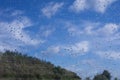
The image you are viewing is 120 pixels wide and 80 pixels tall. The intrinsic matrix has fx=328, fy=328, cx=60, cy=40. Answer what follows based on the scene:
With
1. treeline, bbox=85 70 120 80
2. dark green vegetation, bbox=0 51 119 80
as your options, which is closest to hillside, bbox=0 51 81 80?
dark green vegetation, bbox=0 51 119 80

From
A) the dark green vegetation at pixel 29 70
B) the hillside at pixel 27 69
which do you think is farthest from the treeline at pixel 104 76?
the hillside at pixel 27 69

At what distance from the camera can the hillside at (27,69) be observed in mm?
79581

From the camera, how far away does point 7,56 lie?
98125 mm

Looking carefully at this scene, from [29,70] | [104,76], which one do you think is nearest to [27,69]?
[29,70]

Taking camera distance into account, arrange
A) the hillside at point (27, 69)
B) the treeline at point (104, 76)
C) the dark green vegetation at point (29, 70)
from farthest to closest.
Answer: the treeline at point (104, 76)
the dark green vegetation at point (29, 70)
the hillside at point (27, 69)

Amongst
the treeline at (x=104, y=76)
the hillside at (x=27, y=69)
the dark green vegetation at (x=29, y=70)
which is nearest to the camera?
the hillside at (x=27, y=69)

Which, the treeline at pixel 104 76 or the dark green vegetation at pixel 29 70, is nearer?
the dark green vegetation at pixel 29 70

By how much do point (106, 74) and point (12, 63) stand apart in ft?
100

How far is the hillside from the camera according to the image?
261 ft

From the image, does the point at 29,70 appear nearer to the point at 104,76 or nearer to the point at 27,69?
the point at 27,69

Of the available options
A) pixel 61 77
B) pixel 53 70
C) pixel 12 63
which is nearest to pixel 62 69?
pixel 53 70

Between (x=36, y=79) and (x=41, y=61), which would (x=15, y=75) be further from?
(x=41, y=61)

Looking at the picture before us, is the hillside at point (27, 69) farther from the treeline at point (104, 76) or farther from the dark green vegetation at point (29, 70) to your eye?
the treeline at point (104, 76)

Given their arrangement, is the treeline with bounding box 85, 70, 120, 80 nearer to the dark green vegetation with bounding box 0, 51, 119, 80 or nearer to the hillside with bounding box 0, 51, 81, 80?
the dark green vegetation with bounding box 0, 51, 119, 80
